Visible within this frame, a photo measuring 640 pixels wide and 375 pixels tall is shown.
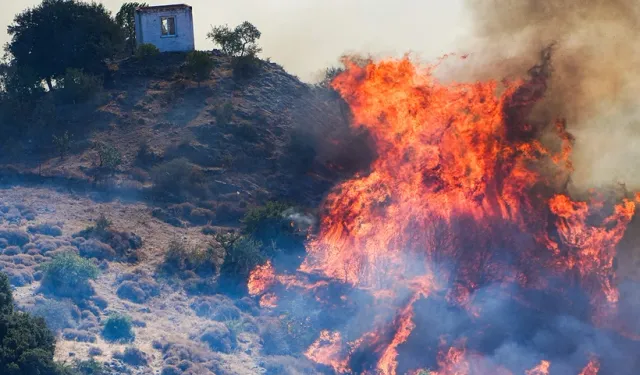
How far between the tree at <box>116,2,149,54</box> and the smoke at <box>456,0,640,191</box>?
103 ft

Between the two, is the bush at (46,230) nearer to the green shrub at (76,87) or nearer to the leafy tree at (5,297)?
the leafy tree at (5,297)

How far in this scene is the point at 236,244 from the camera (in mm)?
51312

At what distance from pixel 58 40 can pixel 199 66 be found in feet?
28.6

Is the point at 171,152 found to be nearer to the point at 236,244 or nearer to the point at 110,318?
the point at 236,244

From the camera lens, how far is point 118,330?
4462 cm

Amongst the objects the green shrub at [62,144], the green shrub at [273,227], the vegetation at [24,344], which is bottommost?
the vegetation at [24,344]

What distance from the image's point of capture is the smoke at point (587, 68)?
4891 cm

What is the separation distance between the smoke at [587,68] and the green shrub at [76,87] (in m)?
26.1

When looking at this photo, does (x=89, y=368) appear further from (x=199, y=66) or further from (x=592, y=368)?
(x=199, y=66)

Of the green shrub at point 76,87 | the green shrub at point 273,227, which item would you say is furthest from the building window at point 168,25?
the green shrub at point 273,227

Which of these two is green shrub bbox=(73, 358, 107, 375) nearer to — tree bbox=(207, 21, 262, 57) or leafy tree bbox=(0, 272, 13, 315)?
leafy tree bbox=(0, 272, 13, 315)

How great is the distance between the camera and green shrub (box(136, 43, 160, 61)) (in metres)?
70.8

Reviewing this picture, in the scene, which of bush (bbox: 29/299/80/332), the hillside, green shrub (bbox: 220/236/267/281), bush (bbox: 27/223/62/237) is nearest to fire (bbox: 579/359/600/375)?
the hillside

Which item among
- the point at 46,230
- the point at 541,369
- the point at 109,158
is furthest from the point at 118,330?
the point at 109,158
